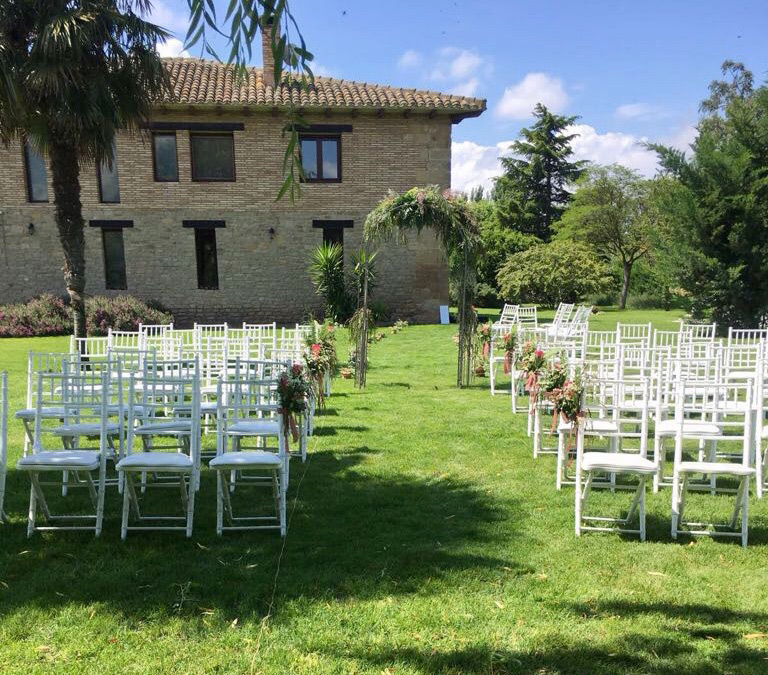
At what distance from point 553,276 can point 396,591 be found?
21.7 meters

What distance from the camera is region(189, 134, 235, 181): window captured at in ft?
66.6

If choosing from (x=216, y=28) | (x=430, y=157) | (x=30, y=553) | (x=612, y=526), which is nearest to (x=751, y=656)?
(x=612, y=526)

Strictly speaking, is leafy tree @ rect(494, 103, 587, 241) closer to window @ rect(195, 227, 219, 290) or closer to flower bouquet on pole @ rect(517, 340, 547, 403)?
window @ rect(195, 227, 219, 290)

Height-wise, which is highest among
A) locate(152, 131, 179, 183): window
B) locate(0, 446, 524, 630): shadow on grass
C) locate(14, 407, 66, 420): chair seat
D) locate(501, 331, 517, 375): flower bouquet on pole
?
locate(152, 131, 179, 183): window

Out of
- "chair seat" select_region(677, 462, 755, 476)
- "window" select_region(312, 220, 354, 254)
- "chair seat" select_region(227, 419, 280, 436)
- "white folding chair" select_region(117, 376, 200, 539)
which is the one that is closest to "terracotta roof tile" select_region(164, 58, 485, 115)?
"window" select_region(312, 220, 354, 254)

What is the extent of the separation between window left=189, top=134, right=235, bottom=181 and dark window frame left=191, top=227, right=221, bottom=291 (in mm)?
1650

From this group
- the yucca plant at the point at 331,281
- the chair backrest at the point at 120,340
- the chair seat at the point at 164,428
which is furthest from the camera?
the yucca plant at the point at 331,281

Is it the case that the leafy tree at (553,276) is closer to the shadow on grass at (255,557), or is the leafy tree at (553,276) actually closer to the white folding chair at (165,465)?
the shadow on grass at (255,557)

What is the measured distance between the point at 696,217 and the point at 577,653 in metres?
14.9

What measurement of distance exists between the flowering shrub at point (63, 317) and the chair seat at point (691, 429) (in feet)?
52.4

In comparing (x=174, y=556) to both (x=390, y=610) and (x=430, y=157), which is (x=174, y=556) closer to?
(x=390, y=610)

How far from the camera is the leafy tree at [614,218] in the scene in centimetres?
3195

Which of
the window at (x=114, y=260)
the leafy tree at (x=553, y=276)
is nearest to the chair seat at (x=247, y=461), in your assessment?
the window at (x=114, y=260)

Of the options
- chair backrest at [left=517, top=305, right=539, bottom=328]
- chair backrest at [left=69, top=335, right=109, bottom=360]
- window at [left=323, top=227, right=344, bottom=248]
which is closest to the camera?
chair backrest at [left=69, top=335, right=109, bottom=360]
